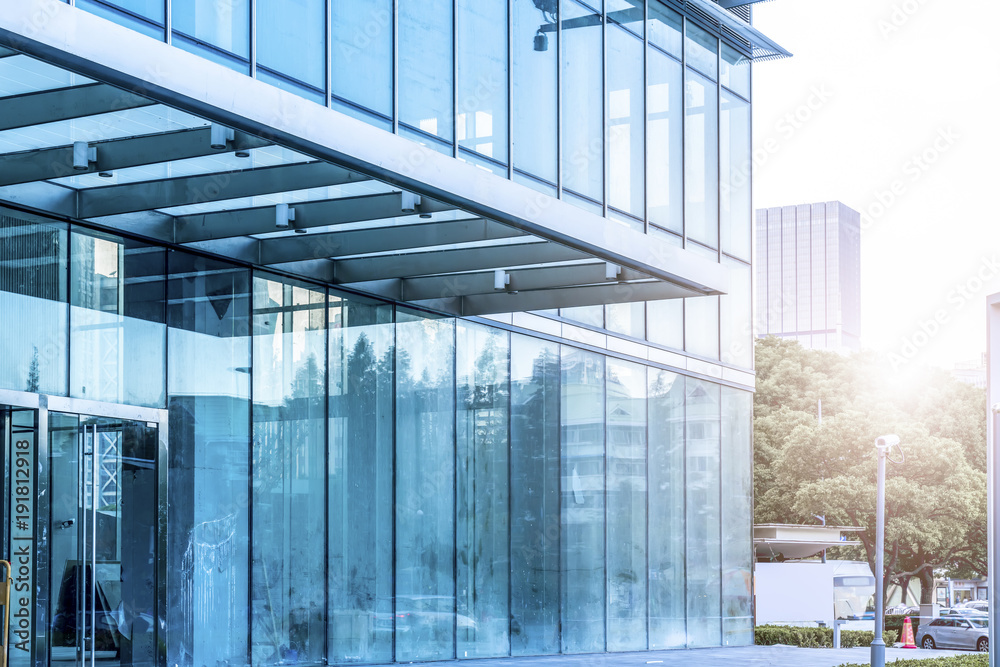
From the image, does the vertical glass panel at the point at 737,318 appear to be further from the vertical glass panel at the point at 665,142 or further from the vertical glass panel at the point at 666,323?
the vertical glass panel at the point at 665,142

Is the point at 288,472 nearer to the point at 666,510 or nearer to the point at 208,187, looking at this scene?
the point at 208,187

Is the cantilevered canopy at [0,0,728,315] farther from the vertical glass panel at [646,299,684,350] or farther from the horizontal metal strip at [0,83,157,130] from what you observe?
the vertical glass panel at [646,299,684,350]

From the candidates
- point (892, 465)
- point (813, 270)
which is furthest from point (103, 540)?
point (813, 270)

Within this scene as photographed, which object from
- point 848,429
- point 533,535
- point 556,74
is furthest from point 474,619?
point 848,429

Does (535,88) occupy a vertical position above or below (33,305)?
above

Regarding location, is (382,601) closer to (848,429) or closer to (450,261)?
(450,261)

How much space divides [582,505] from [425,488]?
445 cm

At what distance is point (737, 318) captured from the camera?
28750 millimetres

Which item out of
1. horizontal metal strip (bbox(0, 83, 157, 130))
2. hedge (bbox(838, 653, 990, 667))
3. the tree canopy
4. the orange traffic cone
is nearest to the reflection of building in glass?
horizontal metal strip (bbox(0, 83, 157, 130))

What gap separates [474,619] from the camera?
21.0m

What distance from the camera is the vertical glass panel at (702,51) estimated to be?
85.0 ft

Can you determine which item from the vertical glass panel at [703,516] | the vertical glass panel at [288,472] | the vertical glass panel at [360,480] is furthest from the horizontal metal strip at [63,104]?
the vertical glass panel at [703,516]

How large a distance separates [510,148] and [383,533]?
6.28 m

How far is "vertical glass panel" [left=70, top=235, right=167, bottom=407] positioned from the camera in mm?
14797
